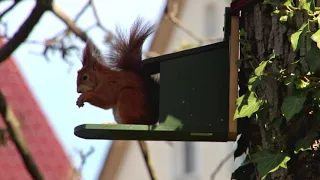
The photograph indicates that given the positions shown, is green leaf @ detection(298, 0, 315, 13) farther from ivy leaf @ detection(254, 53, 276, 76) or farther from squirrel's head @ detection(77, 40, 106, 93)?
squirrel's head @ detection(77, 40, 106, 93)

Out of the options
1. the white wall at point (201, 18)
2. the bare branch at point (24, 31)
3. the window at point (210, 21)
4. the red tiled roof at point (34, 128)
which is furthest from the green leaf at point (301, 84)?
the window at point (210, 21)

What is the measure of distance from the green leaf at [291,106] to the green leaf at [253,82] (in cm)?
9

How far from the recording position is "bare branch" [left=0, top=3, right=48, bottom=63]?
3.70 m

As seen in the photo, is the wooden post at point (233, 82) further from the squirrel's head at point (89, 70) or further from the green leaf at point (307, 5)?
the squirrel's head at point (89, 70)

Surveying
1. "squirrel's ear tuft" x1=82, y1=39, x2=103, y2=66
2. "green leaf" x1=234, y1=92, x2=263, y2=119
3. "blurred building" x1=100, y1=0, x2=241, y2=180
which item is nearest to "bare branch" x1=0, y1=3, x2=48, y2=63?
"squirrel's ear tuft" x1=82, y1=39, x2=103, y2=66

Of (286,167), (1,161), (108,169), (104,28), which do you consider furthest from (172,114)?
(108,169)

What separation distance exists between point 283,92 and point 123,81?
0.56 m

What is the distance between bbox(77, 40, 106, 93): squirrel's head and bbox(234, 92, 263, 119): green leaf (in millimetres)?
581

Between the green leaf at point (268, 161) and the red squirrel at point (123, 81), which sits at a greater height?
the red squirrel at point (123, 81)

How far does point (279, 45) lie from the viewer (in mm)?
2299

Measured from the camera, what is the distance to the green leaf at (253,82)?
221 centimetres

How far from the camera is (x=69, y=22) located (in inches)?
166

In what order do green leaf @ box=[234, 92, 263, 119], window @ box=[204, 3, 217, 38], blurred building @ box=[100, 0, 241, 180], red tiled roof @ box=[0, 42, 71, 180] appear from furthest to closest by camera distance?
window @ box=[204, 3, 217, 38] < blurred building @ box=[100, 0, 241, 180] < red tiled roof @ box=[0, 42, 71, 180] < green leaf @ box=[234, 92, 263, 119]

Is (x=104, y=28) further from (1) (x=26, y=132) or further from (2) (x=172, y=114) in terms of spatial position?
(1) (x=26, y=132)
